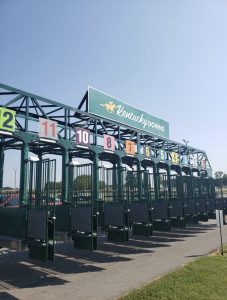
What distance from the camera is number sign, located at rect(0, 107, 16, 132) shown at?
478 inches

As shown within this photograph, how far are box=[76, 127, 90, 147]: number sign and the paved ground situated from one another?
5665 mm

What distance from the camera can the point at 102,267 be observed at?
838 centimetres

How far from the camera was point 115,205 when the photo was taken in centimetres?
1143

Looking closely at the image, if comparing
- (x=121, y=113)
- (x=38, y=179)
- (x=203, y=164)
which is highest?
(x=121, y=113)

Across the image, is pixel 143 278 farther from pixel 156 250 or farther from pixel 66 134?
pixel 66 134

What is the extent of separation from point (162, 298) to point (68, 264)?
4212 millimetres

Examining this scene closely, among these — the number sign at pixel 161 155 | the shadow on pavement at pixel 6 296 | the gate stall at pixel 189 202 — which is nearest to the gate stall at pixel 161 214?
the gate stall at pixel 189 202

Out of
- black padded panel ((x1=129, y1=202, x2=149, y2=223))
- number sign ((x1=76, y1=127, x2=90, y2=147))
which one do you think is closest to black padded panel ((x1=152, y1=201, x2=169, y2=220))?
black padded panel ((x1=129, y1=202, x2=149, y2=223))

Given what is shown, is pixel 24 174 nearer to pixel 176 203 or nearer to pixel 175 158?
pixel 176 203

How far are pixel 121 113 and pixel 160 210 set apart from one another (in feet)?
29.6

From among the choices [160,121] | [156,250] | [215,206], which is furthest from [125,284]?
[160,121]

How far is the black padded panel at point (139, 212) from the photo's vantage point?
12331 millimetres

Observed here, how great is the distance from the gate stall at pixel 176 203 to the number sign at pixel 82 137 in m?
5.34

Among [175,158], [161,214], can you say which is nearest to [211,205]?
[175,158]
